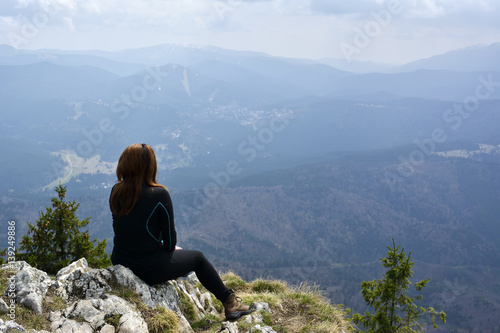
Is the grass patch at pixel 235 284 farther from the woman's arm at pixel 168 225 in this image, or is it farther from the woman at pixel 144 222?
the woman's arm at pixel 168 225

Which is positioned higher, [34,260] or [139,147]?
[139,147]

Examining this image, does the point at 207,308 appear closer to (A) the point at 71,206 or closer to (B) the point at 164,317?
(B) the point at 164,317

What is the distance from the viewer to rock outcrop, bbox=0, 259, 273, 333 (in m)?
6.16

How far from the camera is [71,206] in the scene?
14.1 meters

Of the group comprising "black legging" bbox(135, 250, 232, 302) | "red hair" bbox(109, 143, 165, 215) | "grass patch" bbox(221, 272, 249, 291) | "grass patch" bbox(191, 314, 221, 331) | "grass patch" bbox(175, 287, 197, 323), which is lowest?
"grass patch" bbox(221, 272, 249, 291)

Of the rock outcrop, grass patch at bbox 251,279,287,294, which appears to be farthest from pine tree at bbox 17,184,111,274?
grass patch at bbox 251,279,287,294

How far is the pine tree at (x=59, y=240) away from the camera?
13204 mm

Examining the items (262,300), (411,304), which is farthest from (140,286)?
(411,304)

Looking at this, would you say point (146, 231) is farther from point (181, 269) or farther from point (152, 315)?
point (152, 315)

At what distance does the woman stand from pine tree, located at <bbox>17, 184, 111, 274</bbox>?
702 cm

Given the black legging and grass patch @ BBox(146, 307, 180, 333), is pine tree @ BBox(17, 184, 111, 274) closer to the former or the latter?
the black legging

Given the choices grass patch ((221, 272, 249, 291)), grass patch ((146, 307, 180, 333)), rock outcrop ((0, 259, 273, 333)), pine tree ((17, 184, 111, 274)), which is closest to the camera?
rock outcrop ((0, 259, 273, 333))

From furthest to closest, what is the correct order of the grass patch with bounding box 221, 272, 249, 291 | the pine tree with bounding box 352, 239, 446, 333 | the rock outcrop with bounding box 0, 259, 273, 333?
the grass patch with bounding box 221, 272, 249, 291, the pine tree with bounding box 352, 239, 446, 333, the rock outcrop with bounding box 0, 259, 273, 333

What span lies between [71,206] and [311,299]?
10.5 m
